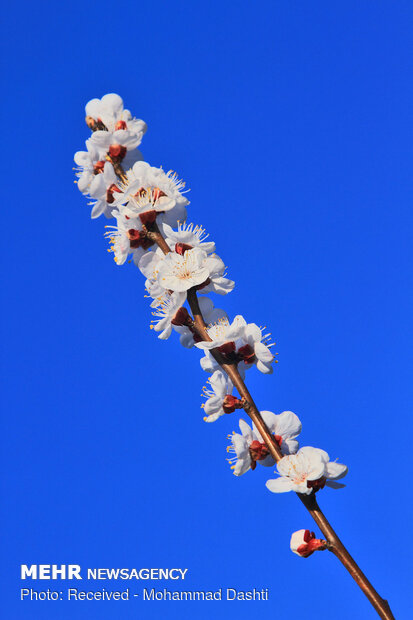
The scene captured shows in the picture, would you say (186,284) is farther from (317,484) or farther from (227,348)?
(317,484)

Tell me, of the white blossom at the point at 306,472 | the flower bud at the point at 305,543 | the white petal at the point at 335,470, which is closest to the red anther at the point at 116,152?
the white blossom at the point at 306,472

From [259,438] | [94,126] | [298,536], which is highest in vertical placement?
[94,126]

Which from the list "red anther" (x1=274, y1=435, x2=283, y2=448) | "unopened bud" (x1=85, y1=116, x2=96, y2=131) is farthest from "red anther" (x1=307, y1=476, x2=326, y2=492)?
"unopened bud" (x1=85, y1=116, x2=96, y2=131)

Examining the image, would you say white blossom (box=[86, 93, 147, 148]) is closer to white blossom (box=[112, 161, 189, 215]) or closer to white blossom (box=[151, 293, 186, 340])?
white blossom (box=[112, 161, 189, 215])

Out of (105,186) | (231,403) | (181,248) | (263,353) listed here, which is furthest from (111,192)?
(231,403)

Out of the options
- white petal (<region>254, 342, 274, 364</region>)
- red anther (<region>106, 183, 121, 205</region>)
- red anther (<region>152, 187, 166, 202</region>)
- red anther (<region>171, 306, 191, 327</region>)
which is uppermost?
red anther (<region>106, 183, 121, 205</region>)

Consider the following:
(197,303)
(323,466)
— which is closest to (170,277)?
(197,303)

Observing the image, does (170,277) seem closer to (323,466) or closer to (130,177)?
(130,177)
